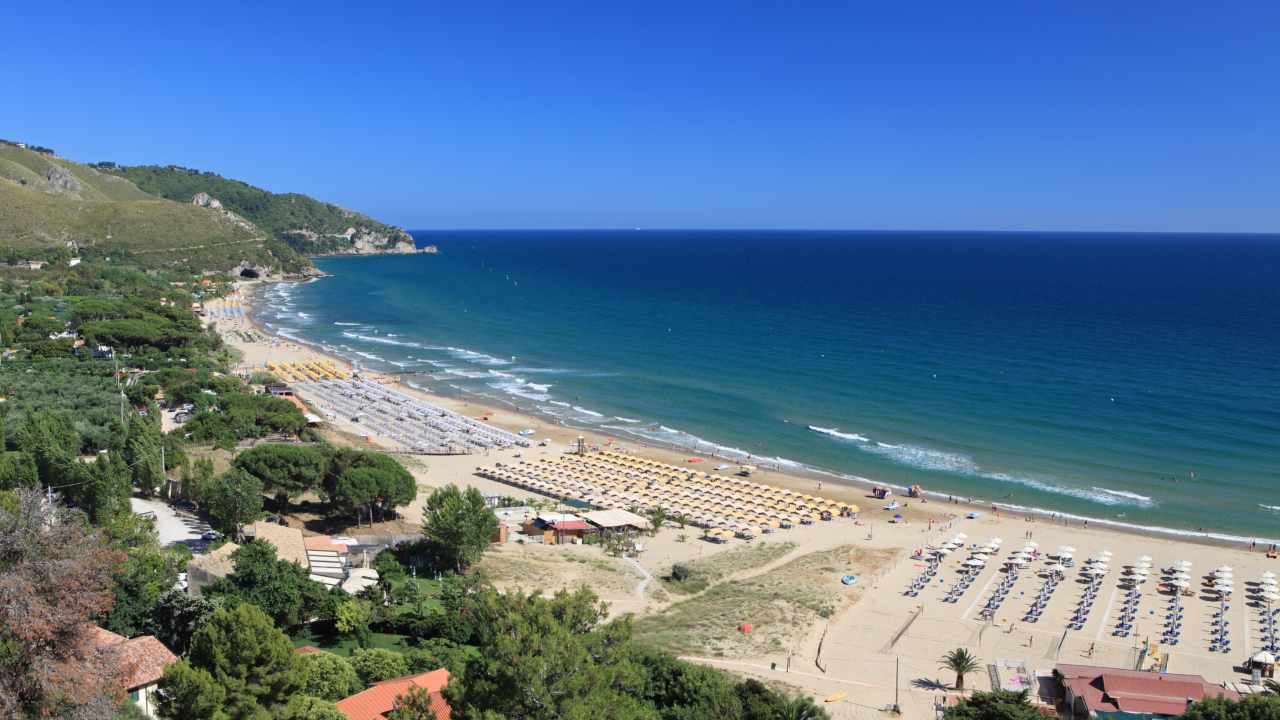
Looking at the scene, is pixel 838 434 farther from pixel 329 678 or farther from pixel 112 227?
pixel 112 227

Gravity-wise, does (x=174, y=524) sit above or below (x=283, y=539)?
below

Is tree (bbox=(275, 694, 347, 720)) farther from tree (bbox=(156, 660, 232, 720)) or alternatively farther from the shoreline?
the shoreline

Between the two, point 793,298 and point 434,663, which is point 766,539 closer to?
point 434,663

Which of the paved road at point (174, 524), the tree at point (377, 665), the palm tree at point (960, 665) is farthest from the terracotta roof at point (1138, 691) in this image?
the paved road at point (174, 524)

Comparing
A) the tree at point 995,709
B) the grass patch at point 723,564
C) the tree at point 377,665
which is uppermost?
the tree at point 995,709

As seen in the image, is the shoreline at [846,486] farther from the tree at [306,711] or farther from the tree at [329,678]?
the tree at [306,711]

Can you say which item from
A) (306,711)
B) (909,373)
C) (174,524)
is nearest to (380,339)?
(909,373)
